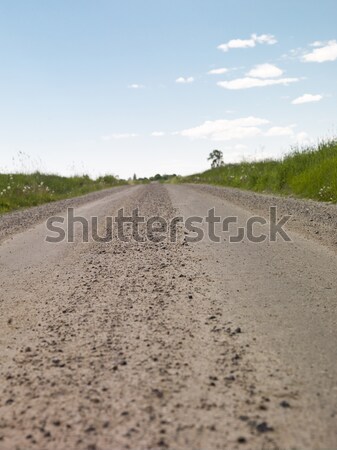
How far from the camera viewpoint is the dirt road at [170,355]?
190 centimetres

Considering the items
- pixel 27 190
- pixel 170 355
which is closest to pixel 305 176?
pixel 27 190

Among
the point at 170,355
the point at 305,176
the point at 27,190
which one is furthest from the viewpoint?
the point at 27,190

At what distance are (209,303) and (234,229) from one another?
4.07 metres

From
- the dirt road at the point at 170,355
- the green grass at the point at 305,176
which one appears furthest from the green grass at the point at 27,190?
the dirt road at the point at 170,355

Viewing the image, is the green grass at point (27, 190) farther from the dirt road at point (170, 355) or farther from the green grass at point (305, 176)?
the dirt road at point (170, 355)

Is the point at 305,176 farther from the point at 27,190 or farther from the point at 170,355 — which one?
the point at 170,355

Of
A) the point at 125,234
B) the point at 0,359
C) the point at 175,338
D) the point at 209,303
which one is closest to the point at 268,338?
the point at 175,338

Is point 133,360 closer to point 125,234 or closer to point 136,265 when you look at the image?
point 136,265

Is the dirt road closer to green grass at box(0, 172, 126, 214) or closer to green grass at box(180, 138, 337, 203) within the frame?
green grass at box(180, 138, 337, 203)

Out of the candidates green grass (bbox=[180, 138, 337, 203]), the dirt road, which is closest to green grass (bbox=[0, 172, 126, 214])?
green grass (bbox=[180, 138, 337, 203])

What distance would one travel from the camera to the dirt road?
190 centimetres

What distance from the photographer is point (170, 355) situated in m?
2.59

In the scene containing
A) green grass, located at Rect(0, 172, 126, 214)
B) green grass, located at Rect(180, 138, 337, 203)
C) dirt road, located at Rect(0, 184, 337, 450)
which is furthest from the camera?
green grass, located at Rect(0, 172, 126, 214)

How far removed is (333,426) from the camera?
1.90 meters
